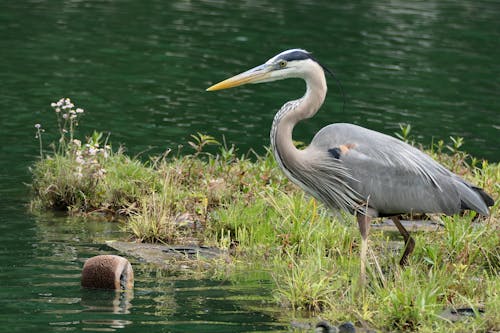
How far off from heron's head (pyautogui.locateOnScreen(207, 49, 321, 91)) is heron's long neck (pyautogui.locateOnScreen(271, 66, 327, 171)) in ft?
0.25

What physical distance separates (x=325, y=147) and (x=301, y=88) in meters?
10.5

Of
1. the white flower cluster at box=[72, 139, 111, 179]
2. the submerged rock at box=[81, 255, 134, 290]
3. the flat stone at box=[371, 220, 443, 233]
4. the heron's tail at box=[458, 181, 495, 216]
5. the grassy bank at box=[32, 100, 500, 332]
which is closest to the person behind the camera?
the grassy bank at box=[32, 100, 500, 332]

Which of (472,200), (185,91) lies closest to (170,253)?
(472,200)

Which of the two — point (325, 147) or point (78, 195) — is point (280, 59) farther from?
point (78, 195)

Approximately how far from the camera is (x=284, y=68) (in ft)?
28.2

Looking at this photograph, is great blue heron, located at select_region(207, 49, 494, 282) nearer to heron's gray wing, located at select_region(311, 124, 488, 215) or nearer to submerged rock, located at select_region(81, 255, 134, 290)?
heron's gray wing, located at select_region(311, 124, 488, 215)

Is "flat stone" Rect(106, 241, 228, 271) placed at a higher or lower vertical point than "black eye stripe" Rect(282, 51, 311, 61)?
lower

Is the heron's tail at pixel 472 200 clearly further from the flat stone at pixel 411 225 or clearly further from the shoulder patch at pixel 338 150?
the flat stone at pixel 411 225

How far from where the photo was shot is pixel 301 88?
1903cm

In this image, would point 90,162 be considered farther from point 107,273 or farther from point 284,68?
point 284,68

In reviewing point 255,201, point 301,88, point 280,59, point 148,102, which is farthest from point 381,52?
point 280,59

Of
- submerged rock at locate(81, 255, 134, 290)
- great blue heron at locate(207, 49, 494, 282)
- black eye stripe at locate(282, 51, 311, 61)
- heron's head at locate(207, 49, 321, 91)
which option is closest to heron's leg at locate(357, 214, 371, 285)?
great blue heron at locate(207, 49, 494, 282)

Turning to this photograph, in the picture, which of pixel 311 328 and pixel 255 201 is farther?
pixel 255 201

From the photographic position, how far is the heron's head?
8523mm
